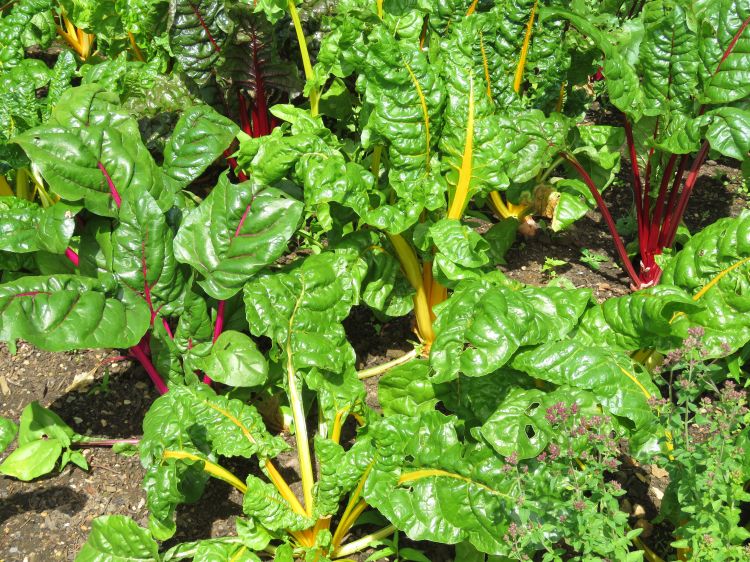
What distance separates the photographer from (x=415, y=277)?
346 centimetres

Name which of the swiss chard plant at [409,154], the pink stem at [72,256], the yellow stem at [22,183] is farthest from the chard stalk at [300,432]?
the yellow stem at [22,183]

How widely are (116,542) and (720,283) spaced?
2.20 m

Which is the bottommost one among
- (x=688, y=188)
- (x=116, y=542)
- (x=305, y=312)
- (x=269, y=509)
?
(x=116, y=542)

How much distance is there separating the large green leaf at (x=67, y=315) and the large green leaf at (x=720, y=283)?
6.11ft

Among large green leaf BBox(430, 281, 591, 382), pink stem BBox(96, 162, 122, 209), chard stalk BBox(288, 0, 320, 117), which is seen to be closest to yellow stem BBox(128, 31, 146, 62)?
chard stalk BBox(288, 0, 320, 117)

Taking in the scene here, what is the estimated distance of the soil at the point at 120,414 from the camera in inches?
120

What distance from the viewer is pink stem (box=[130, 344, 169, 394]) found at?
125 inches

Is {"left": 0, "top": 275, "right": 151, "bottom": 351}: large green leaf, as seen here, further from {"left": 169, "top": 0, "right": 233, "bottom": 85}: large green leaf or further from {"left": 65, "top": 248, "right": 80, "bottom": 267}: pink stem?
{"left": 169, "top": 0, "right": 233, "bottom": 85}: large green leaf

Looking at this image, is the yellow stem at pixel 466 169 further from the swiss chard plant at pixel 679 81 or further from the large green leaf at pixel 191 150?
the large green leaf at pixel 191 150

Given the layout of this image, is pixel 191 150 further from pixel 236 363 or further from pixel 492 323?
pixel 492 323

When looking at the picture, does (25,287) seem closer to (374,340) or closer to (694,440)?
(374,340)

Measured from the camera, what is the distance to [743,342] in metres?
2.93

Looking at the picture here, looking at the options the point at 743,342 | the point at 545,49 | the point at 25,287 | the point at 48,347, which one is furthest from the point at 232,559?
the point at 545,49

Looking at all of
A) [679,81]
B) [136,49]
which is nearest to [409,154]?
[679,81]
